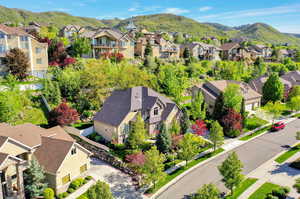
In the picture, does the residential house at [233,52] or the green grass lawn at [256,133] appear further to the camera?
the residential house at [233,52]

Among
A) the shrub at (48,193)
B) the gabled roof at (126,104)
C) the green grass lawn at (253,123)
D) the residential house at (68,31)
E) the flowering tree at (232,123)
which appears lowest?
the shrub at (48,193)

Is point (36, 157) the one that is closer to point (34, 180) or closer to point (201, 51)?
point (34, 180)

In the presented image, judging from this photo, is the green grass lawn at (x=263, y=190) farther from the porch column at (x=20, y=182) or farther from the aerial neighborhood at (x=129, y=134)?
the porch column at (x=20, y=182)

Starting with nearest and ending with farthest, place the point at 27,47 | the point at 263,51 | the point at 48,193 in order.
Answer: the point at 48,193 → the point at 27,47 → the point at 263,51

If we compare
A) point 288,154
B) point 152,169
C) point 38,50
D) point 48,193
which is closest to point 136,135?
point 152,169

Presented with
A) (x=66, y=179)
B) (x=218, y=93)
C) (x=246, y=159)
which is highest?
(x=218, y=93)

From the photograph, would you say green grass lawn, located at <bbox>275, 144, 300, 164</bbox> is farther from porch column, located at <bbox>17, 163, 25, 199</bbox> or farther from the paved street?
porch column, located at <bbox>17, 163, 25, 199</bbox>

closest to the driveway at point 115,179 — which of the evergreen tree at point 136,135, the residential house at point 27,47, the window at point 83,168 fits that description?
the window at point 83,168
